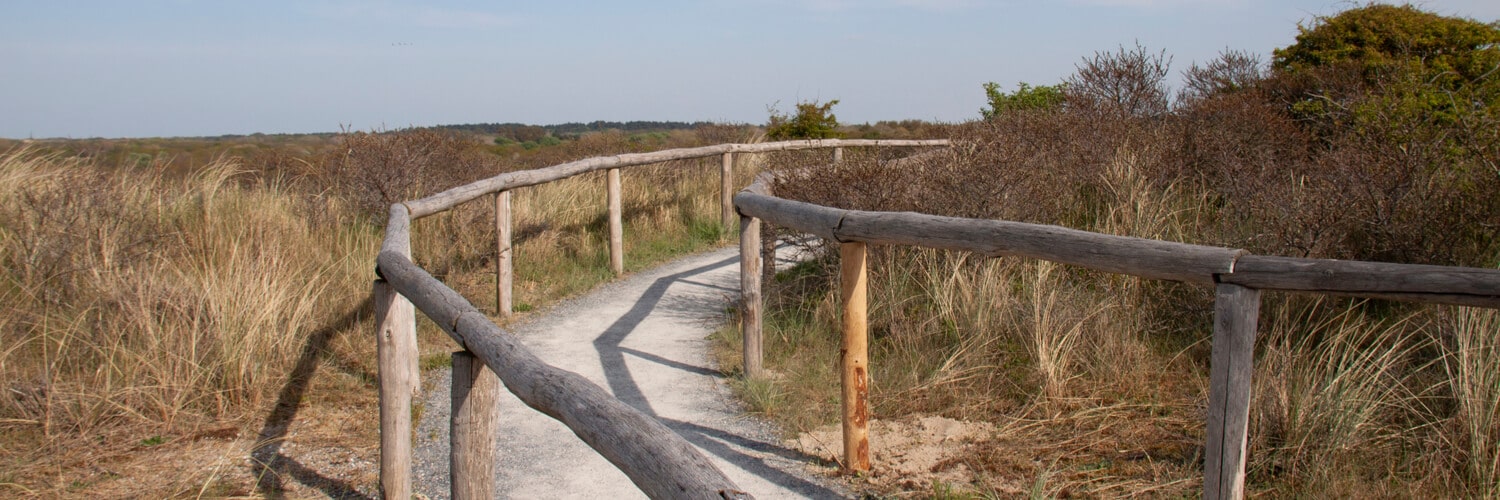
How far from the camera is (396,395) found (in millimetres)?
3814

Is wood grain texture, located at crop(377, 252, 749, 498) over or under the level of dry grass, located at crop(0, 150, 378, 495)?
over

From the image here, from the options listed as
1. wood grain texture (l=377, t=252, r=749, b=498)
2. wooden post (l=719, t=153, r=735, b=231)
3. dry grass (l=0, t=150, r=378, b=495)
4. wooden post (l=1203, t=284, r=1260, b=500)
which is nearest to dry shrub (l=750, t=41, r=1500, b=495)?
wooden post (l=1203, t=284, r=1260, b=500)

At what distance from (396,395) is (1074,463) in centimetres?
258

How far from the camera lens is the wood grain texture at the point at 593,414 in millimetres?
1726

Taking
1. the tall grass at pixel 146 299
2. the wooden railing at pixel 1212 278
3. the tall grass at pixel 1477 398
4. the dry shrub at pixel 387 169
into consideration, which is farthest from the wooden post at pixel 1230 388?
the dry shrub at pixel 387 169

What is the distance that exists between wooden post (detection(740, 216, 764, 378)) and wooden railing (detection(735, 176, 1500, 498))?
4.07 ft

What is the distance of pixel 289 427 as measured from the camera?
470cm

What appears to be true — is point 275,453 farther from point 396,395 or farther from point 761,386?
point 761,386

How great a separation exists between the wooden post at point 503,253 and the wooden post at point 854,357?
3675mm

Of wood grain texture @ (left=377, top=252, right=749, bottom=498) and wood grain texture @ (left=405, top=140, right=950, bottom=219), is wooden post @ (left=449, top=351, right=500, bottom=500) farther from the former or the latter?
wood grain texture @ (left=405, top=140, right=950, bottom=219)

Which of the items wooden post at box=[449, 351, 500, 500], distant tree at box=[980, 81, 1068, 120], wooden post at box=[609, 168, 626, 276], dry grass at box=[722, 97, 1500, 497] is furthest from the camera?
distant tree at box=[980, 81, 1068, 120]

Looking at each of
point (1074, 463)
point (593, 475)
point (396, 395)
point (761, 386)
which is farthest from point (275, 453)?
point (1074, 463)

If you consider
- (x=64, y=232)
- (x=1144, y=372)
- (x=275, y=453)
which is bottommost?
(x=275, y=453)

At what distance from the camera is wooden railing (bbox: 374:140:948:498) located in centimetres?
181
